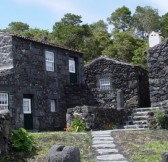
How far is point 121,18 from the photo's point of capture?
209 ft

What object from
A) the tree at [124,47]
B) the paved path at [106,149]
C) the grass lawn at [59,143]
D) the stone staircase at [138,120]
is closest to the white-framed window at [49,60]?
the stone staircase at [138,120]

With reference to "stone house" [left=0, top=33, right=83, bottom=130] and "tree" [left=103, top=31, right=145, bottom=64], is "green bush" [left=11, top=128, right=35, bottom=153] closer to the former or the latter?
"stone house" [left=0, top=33, right=83, bottom=130]

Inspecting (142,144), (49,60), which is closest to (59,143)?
(142,144)

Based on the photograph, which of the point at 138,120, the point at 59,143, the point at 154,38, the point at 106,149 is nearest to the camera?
the point at 106,149

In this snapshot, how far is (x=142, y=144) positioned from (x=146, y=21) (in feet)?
181

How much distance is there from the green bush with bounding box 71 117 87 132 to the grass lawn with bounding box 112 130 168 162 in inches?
106

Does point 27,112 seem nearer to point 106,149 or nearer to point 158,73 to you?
point 158,73

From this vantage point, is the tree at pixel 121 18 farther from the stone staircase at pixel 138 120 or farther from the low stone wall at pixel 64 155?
the low stone wall at pixel 64 155

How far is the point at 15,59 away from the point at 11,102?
2.45 meters

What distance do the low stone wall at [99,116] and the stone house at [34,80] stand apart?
4521mm

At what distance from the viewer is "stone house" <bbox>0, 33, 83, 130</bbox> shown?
2392cm

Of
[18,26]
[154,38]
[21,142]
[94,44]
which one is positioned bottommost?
[21,142]

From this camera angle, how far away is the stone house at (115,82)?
27859mm

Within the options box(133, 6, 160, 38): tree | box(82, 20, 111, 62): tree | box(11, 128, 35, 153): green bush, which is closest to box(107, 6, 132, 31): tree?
box(133, 6, 160, 38): tree
